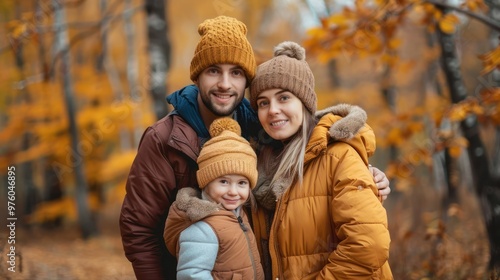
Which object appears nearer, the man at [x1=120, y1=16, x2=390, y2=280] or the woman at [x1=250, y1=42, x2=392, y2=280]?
the woman at [x1=250, y1=42, x2=392, y2=280]

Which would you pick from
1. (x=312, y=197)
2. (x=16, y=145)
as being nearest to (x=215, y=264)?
(x=312, y=197)

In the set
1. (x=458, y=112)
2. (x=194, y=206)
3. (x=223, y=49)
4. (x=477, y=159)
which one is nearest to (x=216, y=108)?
(x=223, y=49)

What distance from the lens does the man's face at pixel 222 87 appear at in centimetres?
339

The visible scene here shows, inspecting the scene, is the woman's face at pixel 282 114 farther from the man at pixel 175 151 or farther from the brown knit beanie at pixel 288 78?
the man at pixel 175 151

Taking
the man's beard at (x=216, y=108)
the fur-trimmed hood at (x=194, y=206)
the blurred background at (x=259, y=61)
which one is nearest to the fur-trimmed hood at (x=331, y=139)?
the fur-trimmed hood at (x=194, y=206)

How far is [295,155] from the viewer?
3199 mm

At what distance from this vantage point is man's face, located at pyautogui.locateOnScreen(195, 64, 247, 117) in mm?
3393

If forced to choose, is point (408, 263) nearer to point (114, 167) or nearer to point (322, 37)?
point (322, 37)

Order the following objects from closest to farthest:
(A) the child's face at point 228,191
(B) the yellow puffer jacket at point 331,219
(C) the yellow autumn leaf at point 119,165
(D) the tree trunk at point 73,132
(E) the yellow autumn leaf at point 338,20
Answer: (B) the yellow puffer jacket at point 331,219 < (A) the child's face at point 228,191 < (E) the yellow autumn leaf at point 338,20 < (D) the tree trunk at point 73,132 < (C) the yellow autumn leaf at point 119,165

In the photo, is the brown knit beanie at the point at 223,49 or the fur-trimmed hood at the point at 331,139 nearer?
the fur-trimmed hood at the point at 331,139

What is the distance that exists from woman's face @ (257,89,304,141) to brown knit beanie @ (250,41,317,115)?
42mm

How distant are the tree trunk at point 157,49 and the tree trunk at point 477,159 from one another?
160 inches

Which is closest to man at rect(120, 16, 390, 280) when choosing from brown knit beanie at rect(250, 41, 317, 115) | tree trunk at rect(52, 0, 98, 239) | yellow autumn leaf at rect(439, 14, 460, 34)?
brown knit beanie at rect(250, 41, 317, 115)

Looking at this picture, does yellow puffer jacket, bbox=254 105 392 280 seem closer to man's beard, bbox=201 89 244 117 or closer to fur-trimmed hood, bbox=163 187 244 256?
fur-trimmed hood, bbox=163 187 244 256
